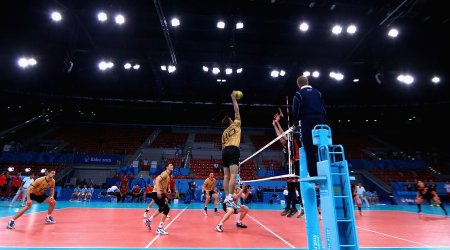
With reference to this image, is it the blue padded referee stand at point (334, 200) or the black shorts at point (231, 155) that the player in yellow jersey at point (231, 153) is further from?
the blue padded referee stand at point (334, 200)

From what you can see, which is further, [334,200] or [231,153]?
[231,153]

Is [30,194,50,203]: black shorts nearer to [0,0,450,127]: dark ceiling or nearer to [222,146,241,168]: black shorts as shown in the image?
[222,146,241,168]: black shorts

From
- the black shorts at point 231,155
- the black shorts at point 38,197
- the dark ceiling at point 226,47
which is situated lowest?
the black shorts at point 38,197

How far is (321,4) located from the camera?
11922mm

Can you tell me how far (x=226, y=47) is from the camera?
56.3 feet

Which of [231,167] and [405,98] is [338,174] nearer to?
[231,167]

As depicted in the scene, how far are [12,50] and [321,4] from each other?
1963 centimetres

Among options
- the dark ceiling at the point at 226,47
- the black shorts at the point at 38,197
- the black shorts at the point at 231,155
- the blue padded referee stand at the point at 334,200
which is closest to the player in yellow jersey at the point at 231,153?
the black shorts at the point at 231,155

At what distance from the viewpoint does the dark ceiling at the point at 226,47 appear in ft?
43.2

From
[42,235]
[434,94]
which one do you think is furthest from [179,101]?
[434,94]

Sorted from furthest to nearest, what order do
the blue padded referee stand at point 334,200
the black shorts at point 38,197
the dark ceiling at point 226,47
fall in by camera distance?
the dark ceiling at point 226,47 < the black shorts at point 38,197 < the blue padded referee stand at point 334,200

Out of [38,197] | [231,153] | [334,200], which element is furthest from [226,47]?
[334,200]

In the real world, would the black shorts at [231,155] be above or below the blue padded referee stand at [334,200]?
above

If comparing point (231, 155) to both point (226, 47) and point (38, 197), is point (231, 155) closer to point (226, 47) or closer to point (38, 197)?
point (38, 197)
